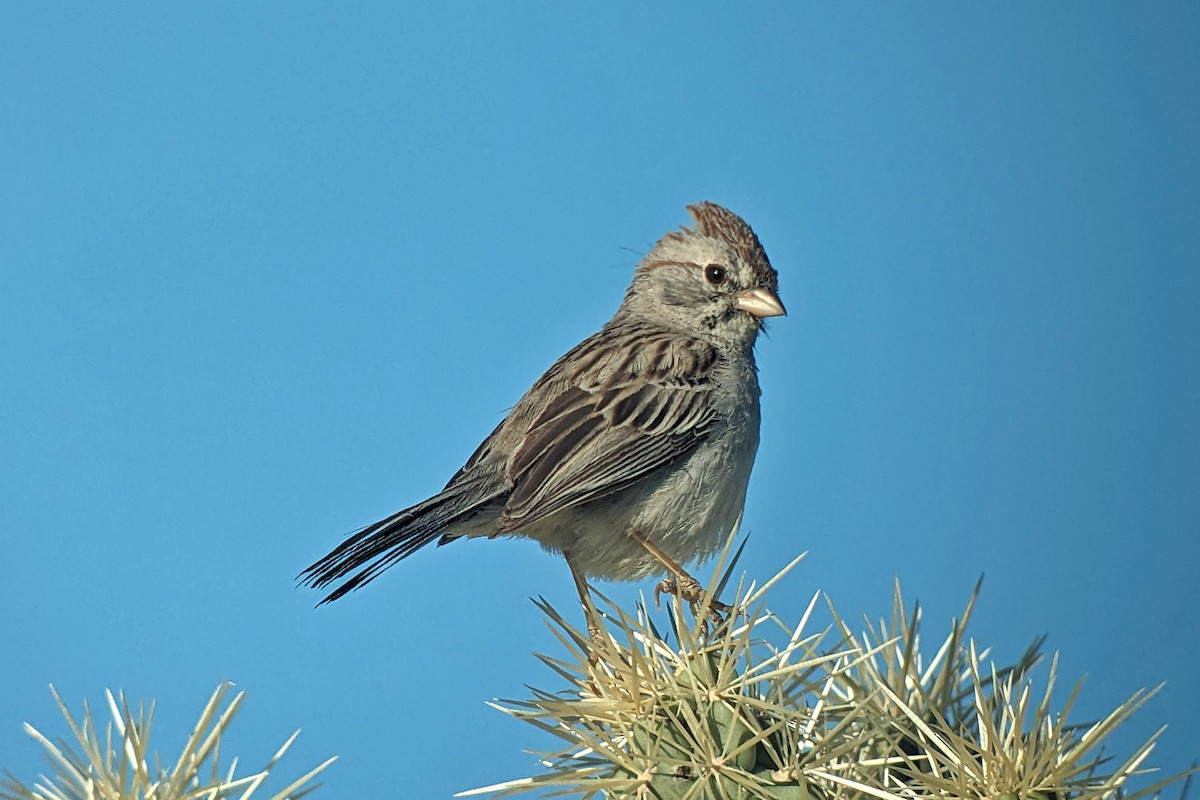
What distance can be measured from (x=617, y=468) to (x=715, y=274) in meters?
0.80

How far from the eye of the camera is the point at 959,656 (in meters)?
2.00

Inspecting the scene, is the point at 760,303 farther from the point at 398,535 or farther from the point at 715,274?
the point at 398,535

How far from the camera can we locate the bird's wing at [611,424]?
114 inches

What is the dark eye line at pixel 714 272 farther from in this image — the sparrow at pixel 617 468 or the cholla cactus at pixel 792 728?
the cholla cactus at pixel 792 728

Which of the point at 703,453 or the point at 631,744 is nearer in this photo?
the point at 631,744

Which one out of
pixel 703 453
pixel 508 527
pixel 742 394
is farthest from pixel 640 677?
pixel 742 394

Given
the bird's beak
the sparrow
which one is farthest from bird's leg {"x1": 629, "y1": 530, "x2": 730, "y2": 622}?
the bird's beak

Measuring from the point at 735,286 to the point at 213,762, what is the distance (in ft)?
7.40

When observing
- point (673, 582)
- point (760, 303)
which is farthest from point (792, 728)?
point (760, 303)

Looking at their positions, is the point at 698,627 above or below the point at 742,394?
below

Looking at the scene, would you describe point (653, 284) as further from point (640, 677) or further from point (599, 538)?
point (640, 677)

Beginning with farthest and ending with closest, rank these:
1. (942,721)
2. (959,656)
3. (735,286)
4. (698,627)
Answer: (735,286) < (959,656) < (698,627) < (942,721)

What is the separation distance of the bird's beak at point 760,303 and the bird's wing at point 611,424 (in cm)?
16

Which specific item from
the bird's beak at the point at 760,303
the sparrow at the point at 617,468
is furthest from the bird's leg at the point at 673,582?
the bird's beak at the point at 760,303
